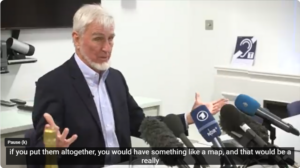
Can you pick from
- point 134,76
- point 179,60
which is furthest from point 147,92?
point 179,60

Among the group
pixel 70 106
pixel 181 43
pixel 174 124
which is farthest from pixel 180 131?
pixel 181 43

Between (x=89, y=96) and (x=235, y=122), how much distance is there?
0.69m

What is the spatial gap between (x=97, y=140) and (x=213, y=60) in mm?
2491

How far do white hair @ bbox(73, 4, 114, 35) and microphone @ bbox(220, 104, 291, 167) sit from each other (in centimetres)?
70

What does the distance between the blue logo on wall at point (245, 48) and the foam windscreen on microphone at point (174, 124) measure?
2625mm

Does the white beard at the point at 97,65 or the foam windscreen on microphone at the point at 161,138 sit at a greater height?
the white beard at the point at 97,65

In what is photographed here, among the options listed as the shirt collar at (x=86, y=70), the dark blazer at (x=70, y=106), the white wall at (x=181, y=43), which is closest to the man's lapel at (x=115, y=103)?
the dark blazer at (x=70, y=106)

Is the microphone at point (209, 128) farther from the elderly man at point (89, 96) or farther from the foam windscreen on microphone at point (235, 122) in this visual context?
the elderly man at point (89, 96)

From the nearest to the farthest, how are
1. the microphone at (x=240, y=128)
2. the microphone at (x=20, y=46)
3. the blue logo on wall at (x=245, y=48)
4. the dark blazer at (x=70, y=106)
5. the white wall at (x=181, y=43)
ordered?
1. the microphone at (x=240, y=128)
2. the dark blazer at (x=70, y=106)
3. the microphone at (x=20, y=46)
4. the white wall at (x=181, y=43)
5. the blue logo on wall at (x=245, y=48)

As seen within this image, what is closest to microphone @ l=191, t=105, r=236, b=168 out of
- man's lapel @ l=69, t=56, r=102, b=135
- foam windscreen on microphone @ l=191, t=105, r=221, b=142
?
foam windscreen on microphone @ l=191, t=105, r=221, b=142

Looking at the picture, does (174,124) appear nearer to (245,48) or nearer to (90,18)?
(90,18)

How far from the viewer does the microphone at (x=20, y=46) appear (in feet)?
9.61

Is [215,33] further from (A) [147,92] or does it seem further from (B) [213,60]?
(A) [147,92]

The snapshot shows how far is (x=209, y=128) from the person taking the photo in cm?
132
